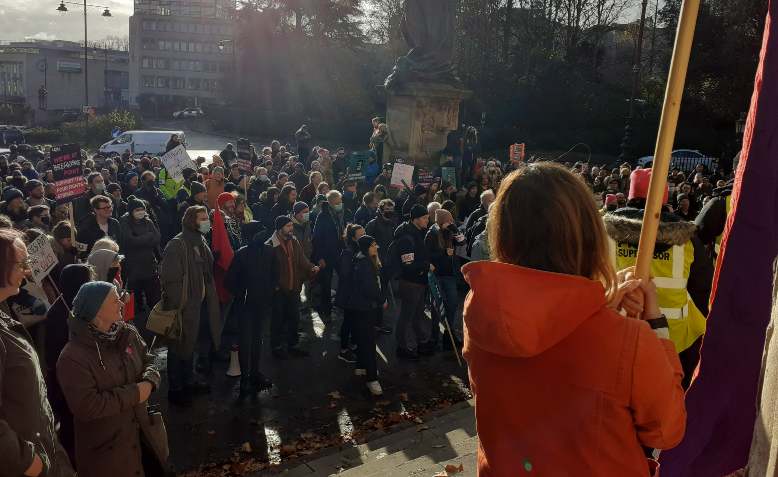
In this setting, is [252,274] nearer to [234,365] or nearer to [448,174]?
[234,365]

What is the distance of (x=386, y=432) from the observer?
6582 mm

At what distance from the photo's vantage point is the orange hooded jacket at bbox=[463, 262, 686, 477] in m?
1.71

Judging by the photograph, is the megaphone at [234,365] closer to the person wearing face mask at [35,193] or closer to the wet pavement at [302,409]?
the wet pavement at [302,409]

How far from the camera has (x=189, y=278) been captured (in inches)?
271

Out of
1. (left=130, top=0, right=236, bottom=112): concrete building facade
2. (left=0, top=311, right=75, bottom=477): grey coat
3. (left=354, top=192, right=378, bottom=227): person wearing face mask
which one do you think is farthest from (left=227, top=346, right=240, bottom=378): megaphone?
(left=130, top=0, right=236, bottom=112): concrete building facade

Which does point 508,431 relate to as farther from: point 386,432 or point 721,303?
point 386,432

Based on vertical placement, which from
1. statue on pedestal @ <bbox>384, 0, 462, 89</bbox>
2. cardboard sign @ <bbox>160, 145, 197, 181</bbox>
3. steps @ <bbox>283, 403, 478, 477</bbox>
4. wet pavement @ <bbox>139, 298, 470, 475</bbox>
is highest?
statue on pedestal @ <bbox>384, 0, 462, 89</bbox>

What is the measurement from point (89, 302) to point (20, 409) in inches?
36.4

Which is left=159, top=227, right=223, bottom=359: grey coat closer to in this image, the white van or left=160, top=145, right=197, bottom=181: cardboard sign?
left=160, top=145, right=197, bottom=181: cardboard sign

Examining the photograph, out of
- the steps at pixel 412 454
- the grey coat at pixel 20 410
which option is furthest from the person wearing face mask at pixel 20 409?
the steps at pixel 412 454

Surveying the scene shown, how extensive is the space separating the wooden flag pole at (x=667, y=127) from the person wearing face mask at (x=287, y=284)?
589cm

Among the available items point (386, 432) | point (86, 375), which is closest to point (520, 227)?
point (86, 375)

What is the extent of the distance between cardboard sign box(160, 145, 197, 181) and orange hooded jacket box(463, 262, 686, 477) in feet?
38.1

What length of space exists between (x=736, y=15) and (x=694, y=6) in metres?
34.0
